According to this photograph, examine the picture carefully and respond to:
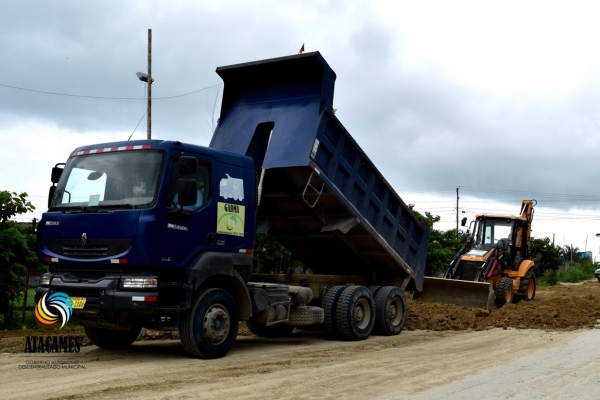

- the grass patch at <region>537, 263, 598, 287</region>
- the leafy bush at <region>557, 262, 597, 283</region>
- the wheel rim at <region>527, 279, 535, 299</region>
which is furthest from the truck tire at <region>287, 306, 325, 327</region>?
the leafy bush at <region>557, 262, 597, 283</region>

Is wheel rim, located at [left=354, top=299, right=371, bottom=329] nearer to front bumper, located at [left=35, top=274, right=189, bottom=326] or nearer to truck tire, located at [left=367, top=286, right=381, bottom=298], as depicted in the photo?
truck tire, located at [left=367, top=286, right=381, bottom=298]

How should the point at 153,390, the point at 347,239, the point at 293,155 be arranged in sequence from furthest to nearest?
the point at 347,239
the point at 293,155
the point at 153,390

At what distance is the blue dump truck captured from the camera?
7719 millimetres

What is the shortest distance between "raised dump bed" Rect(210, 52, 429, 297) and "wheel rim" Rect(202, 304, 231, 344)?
1972mm

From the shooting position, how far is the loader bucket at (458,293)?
1429 cm

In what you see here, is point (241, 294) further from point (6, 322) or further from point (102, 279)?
point (6, 322)

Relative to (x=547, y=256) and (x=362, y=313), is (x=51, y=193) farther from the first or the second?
(x=547, y=256)

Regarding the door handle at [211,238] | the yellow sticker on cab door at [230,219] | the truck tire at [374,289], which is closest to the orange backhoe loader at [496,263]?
the truck tire at [374,289]

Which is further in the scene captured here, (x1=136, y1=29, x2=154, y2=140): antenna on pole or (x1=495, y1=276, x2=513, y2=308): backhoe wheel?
(x1=136, y1=29, x2=154, y2=140): antenna on pole

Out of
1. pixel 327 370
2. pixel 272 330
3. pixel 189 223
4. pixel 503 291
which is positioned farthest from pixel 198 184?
pixel 503 291

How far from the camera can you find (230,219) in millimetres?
8641

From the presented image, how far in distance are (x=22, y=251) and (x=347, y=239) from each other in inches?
233

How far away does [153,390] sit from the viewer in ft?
20.7

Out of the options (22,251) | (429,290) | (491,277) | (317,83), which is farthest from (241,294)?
(491,277)
